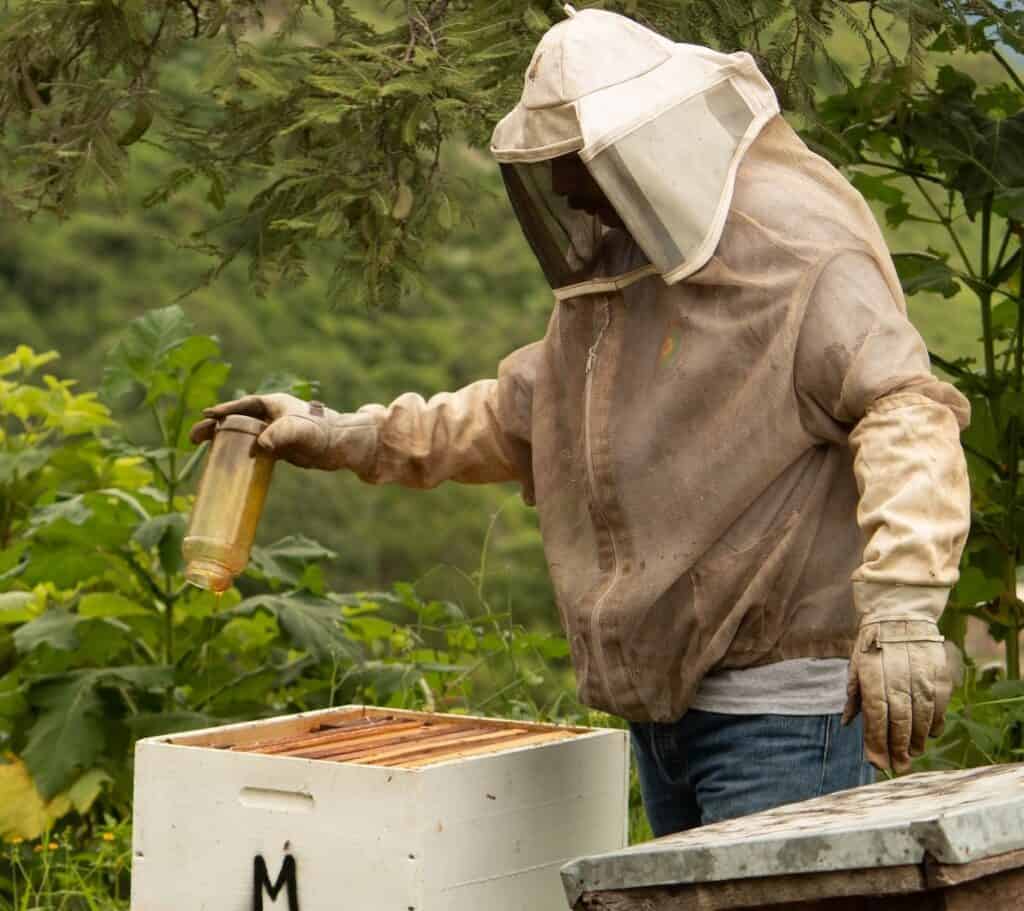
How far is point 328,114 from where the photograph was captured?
2756 mm

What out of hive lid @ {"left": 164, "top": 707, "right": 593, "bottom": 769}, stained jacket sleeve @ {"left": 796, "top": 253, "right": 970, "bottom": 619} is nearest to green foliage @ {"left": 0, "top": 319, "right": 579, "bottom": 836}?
hive lid @ {"left": 164, "top": 707, "right": 593, "bottom": 769}

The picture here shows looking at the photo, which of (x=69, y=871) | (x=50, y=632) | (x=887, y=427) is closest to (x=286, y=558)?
(x=50, y=632)

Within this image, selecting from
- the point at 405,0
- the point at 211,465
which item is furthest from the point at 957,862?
the point at 405,0

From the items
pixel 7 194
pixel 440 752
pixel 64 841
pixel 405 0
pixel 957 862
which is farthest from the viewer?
pixel 64 841

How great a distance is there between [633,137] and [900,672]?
73cm

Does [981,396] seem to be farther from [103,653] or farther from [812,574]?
[103,653]

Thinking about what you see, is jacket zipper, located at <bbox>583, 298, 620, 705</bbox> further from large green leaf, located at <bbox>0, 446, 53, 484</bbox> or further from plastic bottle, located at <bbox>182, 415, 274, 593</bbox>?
large green leaf, located at <bbox>0, 446, 53, 484</bbox>

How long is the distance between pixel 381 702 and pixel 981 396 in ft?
5.04

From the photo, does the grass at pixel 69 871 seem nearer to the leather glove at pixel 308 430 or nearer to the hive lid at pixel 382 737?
the hive lid at pixel 382 737

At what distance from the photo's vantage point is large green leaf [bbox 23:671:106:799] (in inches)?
143

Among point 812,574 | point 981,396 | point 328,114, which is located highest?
point 328,114

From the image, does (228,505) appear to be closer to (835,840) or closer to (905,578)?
(905,578)

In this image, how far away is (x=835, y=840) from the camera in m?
1.46

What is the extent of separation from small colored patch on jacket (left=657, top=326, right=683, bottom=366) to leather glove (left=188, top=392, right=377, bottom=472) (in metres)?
0.56
